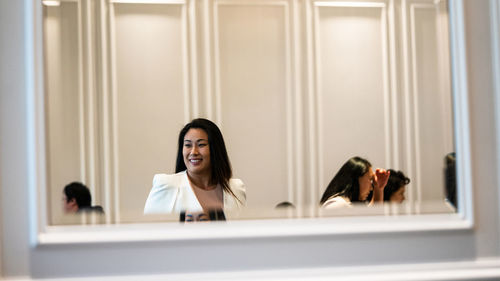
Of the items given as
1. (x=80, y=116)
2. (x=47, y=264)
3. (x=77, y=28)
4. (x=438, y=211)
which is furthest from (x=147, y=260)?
(x=438, y=211)

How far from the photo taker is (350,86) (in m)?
0.96

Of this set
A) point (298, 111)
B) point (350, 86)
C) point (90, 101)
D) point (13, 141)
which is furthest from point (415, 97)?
point (13, 141)

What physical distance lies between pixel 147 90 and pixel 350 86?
0.40 meters

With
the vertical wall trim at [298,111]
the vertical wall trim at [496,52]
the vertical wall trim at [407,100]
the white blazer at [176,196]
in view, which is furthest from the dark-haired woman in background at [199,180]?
the vertical wall trim at [496,52]

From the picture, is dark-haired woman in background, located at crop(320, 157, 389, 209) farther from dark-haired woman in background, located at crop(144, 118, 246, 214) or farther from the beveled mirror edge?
dark-haired woman in background, located at crop(144, 118, 246, 214)

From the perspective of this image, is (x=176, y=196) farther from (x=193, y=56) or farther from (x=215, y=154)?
(x=193, y=56)

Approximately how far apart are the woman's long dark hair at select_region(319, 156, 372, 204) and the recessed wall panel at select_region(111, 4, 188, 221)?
1.01 ft

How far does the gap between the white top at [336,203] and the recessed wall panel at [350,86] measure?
0.17ft

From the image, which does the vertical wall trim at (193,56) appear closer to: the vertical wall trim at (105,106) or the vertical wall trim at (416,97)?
the vertical wall trim at (105,106)

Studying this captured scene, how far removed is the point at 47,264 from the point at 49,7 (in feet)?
1.51

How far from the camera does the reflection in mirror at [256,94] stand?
2.92 ft

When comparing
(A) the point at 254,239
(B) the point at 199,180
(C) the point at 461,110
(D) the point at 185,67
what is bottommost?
(A) the point at 254,239

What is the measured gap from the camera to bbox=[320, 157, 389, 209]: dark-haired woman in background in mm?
922

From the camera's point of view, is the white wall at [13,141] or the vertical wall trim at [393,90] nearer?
the white wall at [13,141]
